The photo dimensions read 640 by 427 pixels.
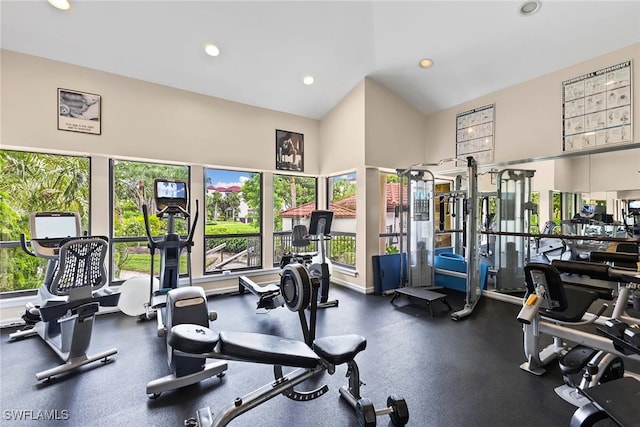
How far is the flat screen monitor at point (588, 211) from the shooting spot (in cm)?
368

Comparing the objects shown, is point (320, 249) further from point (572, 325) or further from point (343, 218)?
point (572, 325)

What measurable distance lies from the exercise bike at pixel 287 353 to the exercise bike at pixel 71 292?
1492 millimetres

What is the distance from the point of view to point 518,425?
72.7 inches

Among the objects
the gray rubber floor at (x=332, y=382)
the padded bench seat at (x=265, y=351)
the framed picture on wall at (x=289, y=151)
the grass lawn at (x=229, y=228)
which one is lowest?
the gray rubber floor at (x=332, y=382)

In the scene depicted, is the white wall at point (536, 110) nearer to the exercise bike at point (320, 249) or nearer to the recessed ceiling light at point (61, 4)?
the exercise bike at point (320, 249)

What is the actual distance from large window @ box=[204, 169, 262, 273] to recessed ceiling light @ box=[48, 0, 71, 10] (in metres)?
2.39

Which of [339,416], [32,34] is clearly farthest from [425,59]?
[32,34]

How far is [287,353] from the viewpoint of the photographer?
5.21 ft

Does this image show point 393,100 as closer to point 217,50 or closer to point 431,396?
point 217,50

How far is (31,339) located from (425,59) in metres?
5.92

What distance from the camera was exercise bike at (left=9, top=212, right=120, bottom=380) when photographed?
2.43 metres

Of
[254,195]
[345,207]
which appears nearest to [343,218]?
[345,207]

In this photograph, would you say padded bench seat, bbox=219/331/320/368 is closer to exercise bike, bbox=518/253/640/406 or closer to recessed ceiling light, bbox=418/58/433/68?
exercise bike, bbox=518/253/640/406

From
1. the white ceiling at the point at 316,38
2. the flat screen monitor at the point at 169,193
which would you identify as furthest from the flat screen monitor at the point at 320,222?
the white ceiling at the point at 316,38
